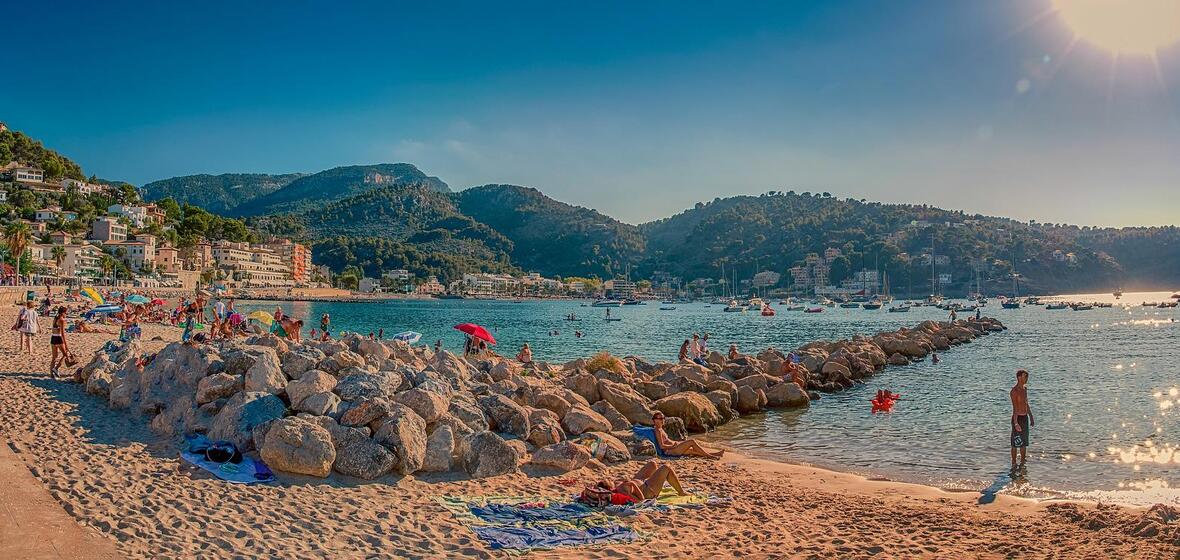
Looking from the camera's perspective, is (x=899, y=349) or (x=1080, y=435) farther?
(x=899, y=349)

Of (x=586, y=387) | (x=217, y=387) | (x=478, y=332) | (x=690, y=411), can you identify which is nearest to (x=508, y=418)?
(x=217, y=387)

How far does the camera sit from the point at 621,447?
1094 cm

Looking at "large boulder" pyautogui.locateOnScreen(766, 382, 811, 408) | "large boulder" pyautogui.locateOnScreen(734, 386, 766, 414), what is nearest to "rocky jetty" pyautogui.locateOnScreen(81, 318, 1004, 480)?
"large boulder" pyautogui.locateOnScreen(734, 386, 766, 414)

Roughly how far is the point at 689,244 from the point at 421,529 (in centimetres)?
Answer: 18879

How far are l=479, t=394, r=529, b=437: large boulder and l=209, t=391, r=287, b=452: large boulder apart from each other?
2.97 m

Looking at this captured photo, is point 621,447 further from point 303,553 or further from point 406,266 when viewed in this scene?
point 406,266

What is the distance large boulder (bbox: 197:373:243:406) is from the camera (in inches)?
389

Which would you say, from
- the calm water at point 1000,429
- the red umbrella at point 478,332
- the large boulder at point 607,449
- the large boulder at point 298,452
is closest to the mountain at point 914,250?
the calm water at point 1000,429

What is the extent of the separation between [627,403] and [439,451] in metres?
5.48

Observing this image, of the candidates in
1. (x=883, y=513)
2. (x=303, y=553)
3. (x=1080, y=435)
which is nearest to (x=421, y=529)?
(x=303, y=553)

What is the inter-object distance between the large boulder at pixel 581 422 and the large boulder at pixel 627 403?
1546 mm

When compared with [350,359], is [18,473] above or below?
below

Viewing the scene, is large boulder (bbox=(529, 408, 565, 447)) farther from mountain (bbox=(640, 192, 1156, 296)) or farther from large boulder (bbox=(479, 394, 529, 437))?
mountain (bbox=(640, 192, 1156, 296))

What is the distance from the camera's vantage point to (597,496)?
315 inches
